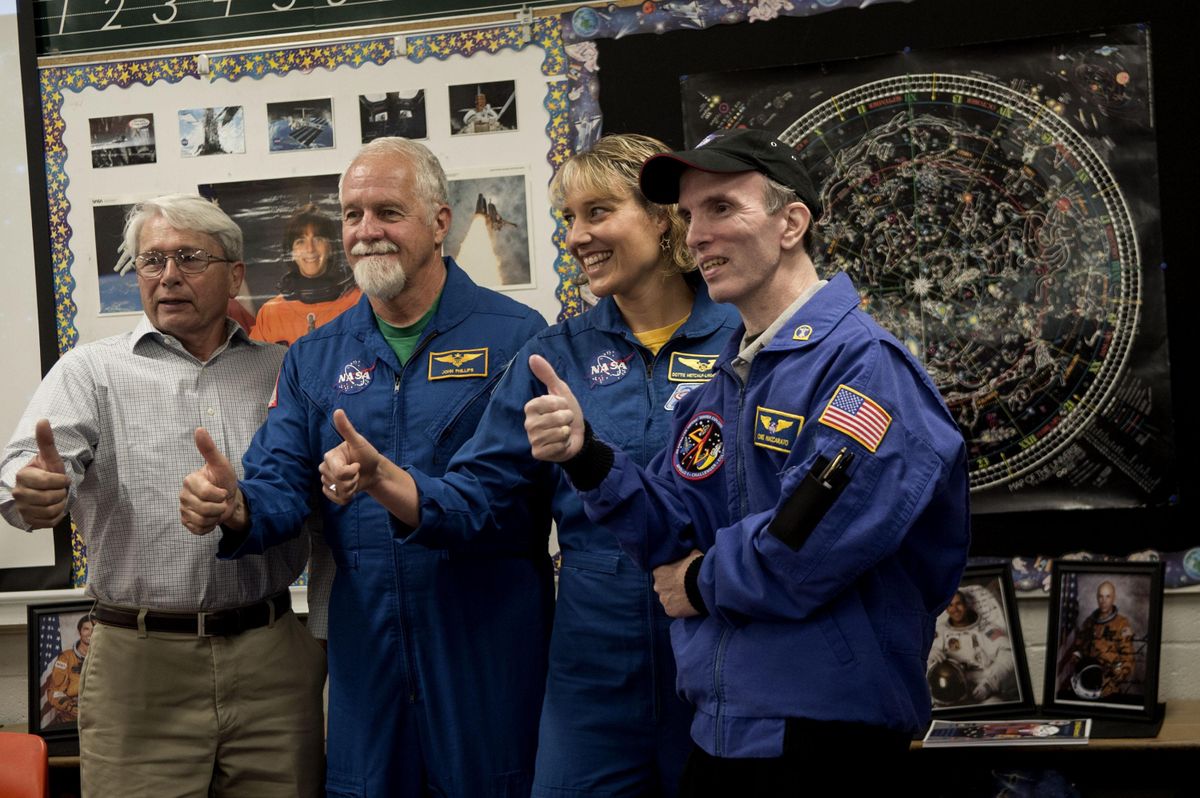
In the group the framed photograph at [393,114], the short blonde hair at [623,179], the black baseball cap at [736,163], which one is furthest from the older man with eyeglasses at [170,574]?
the black baseball cap at [736,163]

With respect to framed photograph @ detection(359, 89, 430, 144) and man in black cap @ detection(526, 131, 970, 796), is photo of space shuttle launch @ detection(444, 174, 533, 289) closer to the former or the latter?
framed photograph @ detection(359, 89, 430, 144)

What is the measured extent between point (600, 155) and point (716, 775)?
52.1 inches

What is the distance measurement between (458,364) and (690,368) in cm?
58

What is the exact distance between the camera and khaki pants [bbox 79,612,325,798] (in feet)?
8.80

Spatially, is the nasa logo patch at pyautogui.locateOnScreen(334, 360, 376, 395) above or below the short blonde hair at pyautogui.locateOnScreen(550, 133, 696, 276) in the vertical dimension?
below

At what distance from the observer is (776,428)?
1.82 metres

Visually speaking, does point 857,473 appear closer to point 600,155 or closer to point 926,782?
point 600,155

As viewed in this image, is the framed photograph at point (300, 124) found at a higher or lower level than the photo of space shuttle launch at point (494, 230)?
higher

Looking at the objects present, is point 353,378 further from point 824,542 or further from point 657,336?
point 824,542

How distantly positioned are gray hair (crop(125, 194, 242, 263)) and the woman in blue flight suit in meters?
0.87

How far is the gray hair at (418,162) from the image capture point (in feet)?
9.16

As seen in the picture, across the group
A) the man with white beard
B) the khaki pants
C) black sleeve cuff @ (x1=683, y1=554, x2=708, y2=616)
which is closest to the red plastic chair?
the khaki pants

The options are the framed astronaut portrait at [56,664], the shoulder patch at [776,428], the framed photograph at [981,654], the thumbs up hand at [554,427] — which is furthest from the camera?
the framed astronaut portrait at [56,664]

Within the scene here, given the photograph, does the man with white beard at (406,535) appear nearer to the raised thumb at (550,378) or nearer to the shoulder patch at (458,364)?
the shoulder patch at (458,364)
